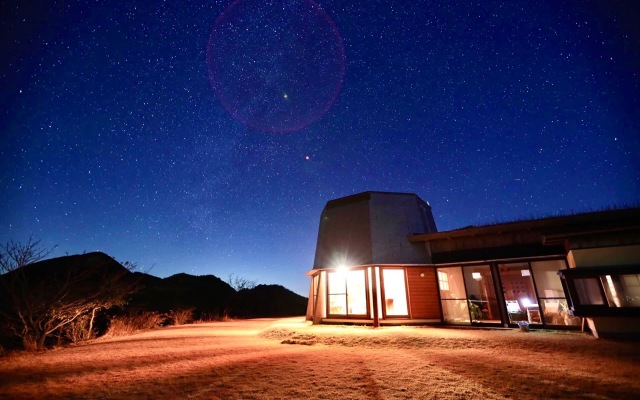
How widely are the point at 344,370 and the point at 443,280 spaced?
33.7ft

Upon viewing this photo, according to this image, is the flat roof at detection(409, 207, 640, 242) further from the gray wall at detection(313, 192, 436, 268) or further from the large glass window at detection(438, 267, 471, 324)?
the large glass window at detection(438, 267, 471, 324)

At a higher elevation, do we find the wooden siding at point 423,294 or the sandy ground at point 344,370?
the wooden siding at point 423,294

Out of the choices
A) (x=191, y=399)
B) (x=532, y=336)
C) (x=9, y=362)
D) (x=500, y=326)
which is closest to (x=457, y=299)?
(x=500, y=326)

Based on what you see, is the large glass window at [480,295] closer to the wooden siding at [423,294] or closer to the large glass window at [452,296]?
the large glass window at [452,296]

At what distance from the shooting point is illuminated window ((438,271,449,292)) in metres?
A: 14.0

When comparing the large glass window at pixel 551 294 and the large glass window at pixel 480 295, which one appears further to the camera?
the large glass window at pixel 480 295

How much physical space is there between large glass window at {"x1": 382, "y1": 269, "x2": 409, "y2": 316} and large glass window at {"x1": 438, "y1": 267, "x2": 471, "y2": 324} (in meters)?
1.78

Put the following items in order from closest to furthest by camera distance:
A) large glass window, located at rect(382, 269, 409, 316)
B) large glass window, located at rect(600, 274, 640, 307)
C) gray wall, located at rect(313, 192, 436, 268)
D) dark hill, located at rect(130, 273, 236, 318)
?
large glass window, located at rect(600, 274, 640, 307), large glass window, located at rect(382, 269, 409, 316), gray wall, located at rect(313, 192, 436, 268), dark hill, located at rect(130, 273, 236, 318)

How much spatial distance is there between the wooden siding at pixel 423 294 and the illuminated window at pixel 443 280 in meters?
0.46

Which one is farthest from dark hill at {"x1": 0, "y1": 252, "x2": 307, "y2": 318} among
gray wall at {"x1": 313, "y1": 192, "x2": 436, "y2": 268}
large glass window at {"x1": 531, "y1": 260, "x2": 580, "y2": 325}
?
large glass window at {"x1": 531, "y1": 260, "x2": 580, "y2": 325}

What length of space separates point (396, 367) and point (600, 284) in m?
7.86

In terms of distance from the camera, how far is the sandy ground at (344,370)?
451 cm

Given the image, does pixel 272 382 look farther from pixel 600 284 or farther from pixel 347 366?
pixel 600 284

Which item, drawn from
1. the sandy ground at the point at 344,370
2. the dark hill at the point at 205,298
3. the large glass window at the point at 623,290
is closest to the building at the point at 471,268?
the large glass window at the point at 623,290
